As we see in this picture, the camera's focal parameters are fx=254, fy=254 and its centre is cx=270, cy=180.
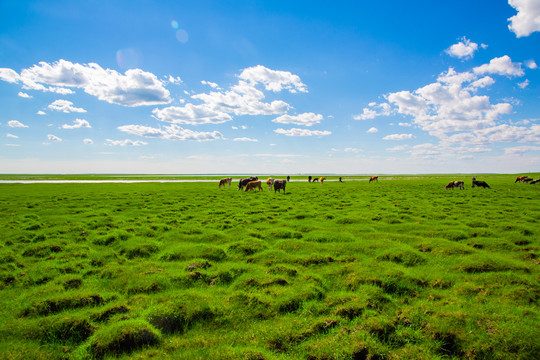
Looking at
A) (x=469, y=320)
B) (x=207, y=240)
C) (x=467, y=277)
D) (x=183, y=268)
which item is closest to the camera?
(x=469, y=320)

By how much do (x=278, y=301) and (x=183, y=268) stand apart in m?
3.59

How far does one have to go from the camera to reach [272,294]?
6344mm

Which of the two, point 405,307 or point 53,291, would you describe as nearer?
point 405,307

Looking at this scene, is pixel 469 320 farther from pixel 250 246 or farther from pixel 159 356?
pixel 250 246

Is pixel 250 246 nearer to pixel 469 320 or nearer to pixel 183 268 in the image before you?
pixel 183 268

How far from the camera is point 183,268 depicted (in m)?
8.05

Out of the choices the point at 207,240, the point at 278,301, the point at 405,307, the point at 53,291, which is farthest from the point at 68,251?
the point at 405,307

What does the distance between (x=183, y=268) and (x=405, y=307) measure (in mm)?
6251

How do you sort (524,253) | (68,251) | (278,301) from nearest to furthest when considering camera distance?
(278,301), (524,253), (68,251)

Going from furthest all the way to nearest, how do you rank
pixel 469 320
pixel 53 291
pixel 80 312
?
1. pixel 53 291
2. pixel 80 312
3. pixel 469 320

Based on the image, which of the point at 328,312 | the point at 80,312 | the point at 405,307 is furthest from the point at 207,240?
the point at 405,307

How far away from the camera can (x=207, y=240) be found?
11414mm

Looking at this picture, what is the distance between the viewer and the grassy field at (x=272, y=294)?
180 inches

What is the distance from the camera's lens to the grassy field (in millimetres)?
4578
